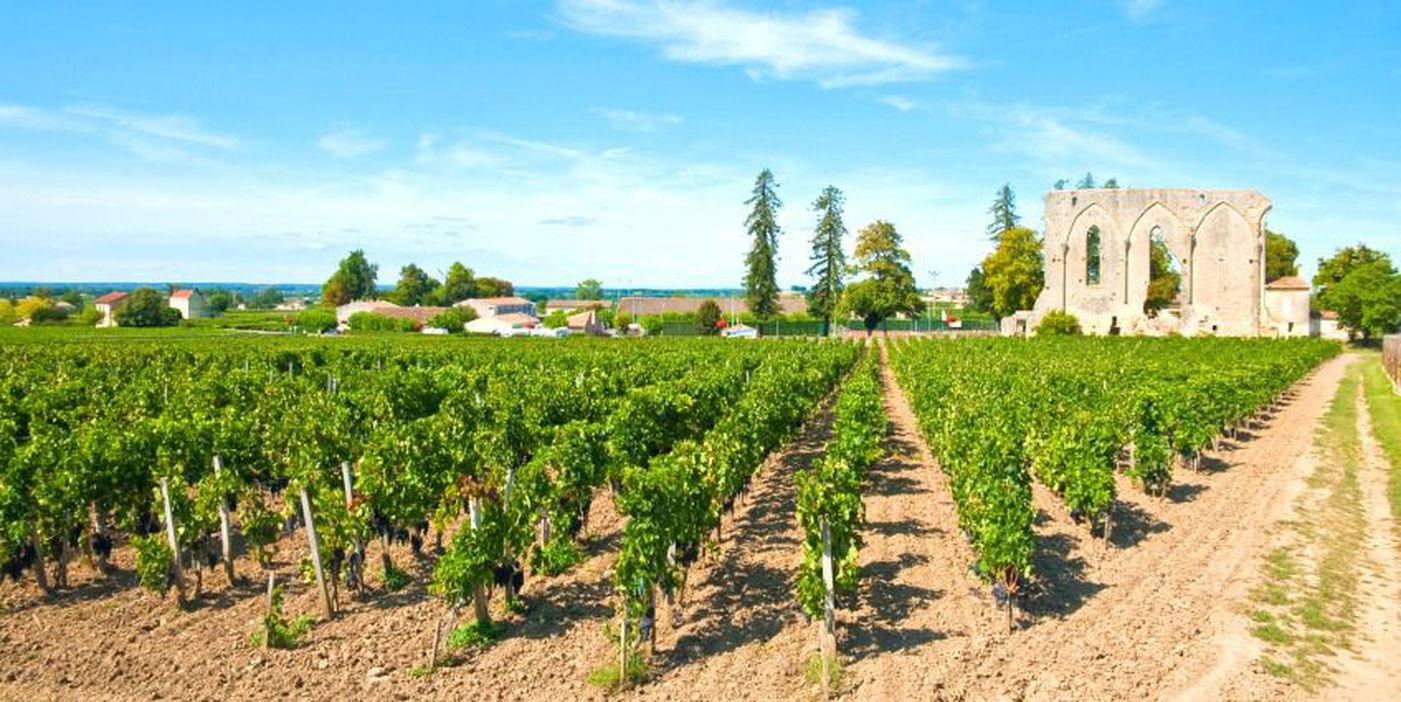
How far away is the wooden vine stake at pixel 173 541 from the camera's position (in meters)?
10.1

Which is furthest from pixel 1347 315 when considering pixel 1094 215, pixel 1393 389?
pixel 1393 389

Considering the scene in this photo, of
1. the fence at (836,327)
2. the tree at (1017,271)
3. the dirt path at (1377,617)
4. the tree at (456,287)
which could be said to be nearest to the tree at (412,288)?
the tree at (456,287)

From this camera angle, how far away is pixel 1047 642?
9.09 m

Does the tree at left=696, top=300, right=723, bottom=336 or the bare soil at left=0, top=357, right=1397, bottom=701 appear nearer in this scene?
the bare soil at left=0, top=357, right=1397, bottom=701

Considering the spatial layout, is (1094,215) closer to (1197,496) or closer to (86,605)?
(1197,496)

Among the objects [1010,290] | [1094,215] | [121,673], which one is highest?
[1094,215]

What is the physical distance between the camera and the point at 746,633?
9.37 meters

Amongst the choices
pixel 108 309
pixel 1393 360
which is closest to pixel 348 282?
pixel 108 309

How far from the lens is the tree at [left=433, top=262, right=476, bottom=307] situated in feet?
→ 486

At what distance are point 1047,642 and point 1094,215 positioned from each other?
227ft

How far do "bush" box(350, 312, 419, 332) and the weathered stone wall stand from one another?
2618 inches

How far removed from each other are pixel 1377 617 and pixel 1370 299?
233 feet

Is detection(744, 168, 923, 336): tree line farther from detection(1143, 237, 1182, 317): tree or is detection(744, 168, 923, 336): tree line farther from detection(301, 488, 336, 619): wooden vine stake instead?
detection(301, 488, 336, 619): wooden vine stake

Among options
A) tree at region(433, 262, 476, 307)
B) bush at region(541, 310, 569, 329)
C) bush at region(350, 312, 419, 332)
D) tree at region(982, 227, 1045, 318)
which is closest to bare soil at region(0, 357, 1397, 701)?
tree at region(982, 227, 1045, 318)
